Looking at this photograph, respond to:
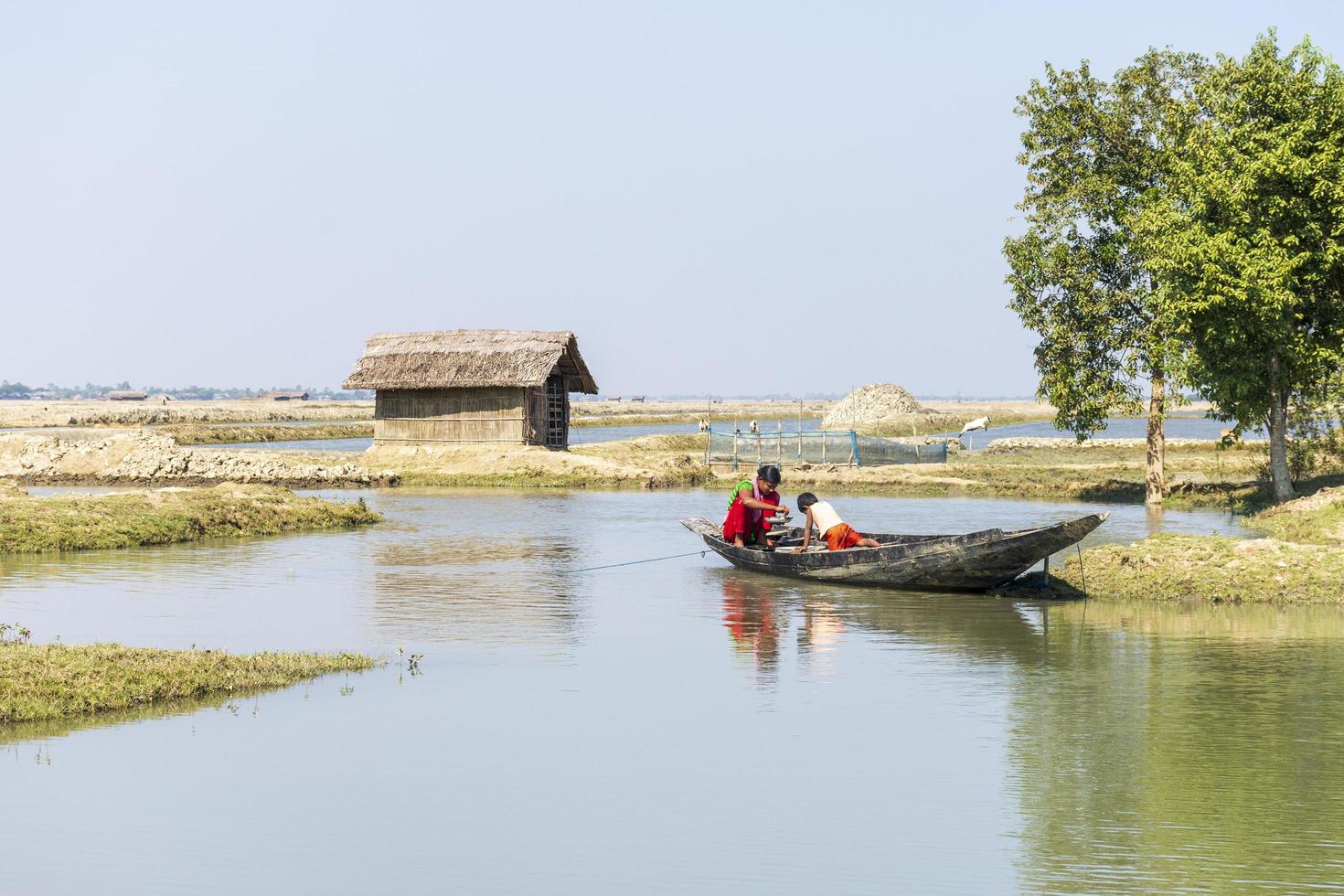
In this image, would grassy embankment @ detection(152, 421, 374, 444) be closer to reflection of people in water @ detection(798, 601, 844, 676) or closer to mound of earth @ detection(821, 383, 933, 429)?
mound of earth @ detection(821, 383, 933, 429)

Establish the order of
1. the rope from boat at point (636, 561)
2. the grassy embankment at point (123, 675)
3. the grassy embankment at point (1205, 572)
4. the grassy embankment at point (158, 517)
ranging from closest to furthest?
the grassy embankment at point (123, 675) → the grassy embankment at point (1205, 572) → the rope from boat at point (636, 561) → the grassy embankment at point (158, 517)

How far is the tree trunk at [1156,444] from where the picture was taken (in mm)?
32750

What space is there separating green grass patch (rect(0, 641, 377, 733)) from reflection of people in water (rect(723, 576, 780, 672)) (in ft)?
14.7

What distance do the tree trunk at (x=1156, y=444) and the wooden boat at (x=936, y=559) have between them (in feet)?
46.9

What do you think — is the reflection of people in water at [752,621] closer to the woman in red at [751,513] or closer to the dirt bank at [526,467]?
the woman in red at [751,513]

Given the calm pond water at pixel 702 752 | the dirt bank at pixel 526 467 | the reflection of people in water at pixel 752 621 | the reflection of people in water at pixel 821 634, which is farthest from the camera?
the dirt bank at pixel 526 467

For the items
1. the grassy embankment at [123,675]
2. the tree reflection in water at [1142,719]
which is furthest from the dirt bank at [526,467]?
the grassy embankment at [123,675]

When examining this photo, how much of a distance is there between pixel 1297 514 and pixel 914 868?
18.8m

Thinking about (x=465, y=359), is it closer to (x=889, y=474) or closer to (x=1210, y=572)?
(x=889, y=474)

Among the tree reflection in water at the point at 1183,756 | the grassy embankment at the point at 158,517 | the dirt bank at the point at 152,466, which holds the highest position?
the dirt bank at the point at 152,466

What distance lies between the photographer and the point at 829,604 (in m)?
19.7

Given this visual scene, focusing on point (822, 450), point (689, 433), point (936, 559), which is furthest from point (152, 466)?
point (689, 433)

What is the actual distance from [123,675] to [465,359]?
33.4 metres

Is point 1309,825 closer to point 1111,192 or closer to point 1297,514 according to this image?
point 1297,514
